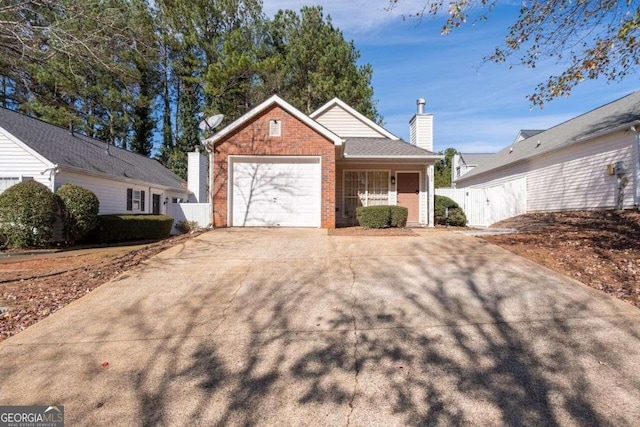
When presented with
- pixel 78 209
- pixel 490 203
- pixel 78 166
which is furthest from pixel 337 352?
pixel 490 203

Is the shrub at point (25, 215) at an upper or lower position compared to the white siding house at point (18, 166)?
lower

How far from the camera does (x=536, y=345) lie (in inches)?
155

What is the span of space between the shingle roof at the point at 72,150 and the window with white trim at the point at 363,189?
34.5 feet

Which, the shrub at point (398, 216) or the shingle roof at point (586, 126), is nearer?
the shrub at point (398, 216)

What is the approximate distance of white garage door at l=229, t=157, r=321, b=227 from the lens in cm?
1306

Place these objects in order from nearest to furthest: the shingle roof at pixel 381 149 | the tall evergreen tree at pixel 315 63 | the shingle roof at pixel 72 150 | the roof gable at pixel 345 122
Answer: the shingle roof at pixel 72 150
the shingle roof at pixel 381 149
the roof gable at pixel 345 122
the tall evergreen tree at pixel 315 63

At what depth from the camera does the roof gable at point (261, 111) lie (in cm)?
1270

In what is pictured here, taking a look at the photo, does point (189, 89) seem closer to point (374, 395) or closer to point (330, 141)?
point (330, 141)

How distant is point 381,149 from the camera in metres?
15.3

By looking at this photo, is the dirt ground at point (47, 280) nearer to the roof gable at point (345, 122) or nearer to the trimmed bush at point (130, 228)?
the trimmed bush at point (130, 228)

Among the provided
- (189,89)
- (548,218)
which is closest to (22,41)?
(548,218)

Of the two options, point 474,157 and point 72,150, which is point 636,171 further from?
point 474,157

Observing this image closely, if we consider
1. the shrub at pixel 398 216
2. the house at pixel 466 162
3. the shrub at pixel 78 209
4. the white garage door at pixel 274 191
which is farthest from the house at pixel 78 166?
the house at pixel 466 162

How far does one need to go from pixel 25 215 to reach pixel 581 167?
66.2 ft
